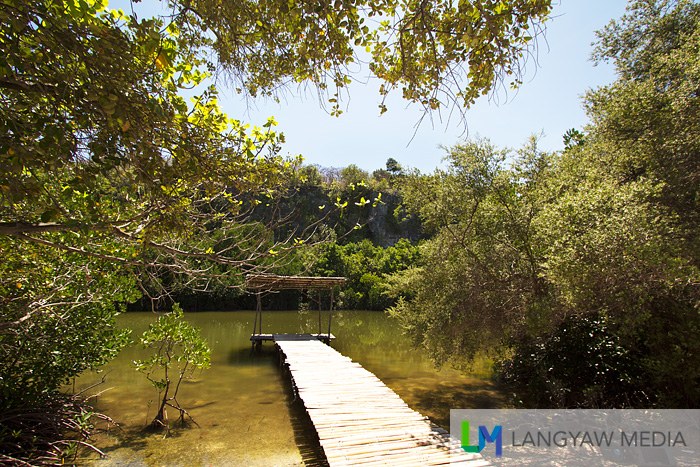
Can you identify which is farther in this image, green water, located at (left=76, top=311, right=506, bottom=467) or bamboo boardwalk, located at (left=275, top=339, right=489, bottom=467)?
green water, located at (left=76, top=311, right=506, bottom=467)

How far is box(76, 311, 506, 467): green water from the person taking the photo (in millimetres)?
5262

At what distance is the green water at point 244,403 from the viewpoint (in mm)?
5262

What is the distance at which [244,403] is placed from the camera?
7.46m

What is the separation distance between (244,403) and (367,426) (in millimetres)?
3420

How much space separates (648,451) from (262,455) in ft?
15.9

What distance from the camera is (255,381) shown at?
9.11 metres

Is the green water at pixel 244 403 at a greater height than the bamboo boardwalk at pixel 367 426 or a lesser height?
lesser

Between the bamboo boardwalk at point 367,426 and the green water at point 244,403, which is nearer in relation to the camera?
the bamboo boardwalk at point 367,426

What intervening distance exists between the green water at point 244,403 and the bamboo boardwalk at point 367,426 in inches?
21.6

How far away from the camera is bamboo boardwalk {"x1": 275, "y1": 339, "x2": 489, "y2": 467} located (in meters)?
4.17

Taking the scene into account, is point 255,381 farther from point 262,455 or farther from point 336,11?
point 336,11

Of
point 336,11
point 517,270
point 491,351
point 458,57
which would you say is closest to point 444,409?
point 491,351

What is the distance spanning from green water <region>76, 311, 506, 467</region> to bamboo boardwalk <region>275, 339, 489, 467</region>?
0.55 metres

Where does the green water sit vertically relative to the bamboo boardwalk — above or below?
below
